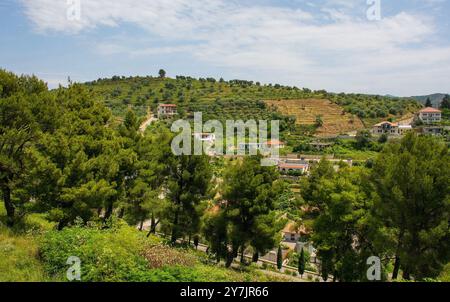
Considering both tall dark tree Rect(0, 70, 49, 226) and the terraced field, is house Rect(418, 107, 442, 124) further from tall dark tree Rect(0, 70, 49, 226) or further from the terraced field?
tall dark tree Rect(0, 70, 49, 226)

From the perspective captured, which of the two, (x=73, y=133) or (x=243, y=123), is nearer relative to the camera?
(x=73, y=133)

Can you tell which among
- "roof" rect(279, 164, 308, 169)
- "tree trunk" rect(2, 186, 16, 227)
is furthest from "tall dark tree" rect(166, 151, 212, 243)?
"roof" rect(279, 164, 308, 169)

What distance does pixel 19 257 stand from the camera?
10609 mm

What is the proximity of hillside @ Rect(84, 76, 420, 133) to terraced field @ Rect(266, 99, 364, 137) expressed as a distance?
29 cm

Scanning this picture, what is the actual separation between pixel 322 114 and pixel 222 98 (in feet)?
98.6

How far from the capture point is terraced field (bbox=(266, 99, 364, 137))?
91.6 meters

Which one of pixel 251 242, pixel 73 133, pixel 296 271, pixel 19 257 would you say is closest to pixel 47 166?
pixel 73 133

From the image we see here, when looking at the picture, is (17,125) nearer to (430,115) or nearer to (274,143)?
(274,143)

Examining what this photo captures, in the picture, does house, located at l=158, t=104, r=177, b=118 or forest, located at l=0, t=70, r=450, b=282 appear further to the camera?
house, located at l=158, t=104, r=177, b=118

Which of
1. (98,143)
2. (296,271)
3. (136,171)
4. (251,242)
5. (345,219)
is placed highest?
(98,143)

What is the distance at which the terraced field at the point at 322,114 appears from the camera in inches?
3607

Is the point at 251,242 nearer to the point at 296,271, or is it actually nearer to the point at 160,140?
the point at 160,140

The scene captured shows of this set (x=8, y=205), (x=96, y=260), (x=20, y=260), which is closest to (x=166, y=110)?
(x=8, y=205)
